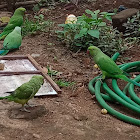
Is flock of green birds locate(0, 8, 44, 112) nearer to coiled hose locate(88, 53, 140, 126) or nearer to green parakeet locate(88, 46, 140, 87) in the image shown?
coiled hose locate(88, 53, 140, 126)

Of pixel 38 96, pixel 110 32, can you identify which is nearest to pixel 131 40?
pixel 110 32

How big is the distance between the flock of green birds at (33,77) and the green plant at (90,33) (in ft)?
2.78

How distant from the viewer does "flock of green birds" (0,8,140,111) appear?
3512 millimetres

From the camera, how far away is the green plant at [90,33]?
18.0ft

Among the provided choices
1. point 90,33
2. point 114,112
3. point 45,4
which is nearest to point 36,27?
point 90,33

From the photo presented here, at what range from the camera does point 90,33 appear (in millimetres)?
5391

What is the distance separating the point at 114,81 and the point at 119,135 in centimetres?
105

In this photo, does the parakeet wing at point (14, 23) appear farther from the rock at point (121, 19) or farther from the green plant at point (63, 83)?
the green plant at point (63, 83)

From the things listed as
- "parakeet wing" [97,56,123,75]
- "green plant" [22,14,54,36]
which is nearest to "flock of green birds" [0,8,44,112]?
"green plant" [22,14,54,36]

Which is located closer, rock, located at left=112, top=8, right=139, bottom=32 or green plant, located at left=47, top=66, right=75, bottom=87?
green plant, located at left=47, top=66, right=75, bottom=87

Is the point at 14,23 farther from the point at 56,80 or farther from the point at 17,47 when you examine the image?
the point at 56,80

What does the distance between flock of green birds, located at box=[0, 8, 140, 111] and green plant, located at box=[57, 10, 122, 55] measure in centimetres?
85

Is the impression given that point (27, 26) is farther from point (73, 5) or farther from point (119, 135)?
point (119, 135)

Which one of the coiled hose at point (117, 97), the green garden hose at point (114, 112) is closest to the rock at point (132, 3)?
the coiled hose at point (117, 97)
